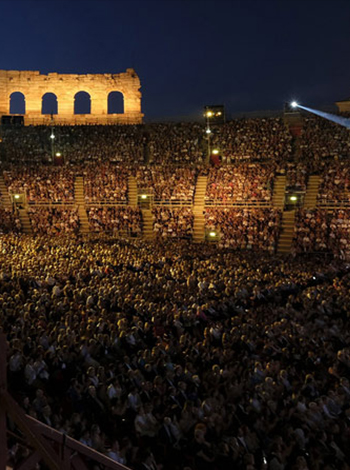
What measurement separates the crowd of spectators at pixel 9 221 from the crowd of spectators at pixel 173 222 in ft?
32.0

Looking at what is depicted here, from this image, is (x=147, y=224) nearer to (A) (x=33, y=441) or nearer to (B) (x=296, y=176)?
(B) (x=296, y=176)

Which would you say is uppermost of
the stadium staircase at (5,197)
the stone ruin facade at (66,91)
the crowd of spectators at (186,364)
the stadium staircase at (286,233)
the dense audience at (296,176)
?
the stone ruin facade at (66,91)

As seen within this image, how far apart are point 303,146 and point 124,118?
19.9 metres

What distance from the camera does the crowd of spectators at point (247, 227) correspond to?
75.5 feet

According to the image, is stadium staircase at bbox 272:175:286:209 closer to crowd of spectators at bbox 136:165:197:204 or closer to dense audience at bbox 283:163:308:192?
dense audience at bbox 283:163:308:192

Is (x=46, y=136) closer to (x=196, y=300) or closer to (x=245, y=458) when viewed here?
(x=196, y=300)

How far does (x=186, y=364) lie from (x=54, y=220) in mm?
20980

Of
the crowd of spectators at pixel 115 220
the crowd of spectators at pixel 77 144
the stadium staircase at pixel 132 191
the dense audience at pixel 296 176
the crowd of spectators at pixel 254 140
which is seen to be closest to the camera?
the dense audience at pixel 296 176

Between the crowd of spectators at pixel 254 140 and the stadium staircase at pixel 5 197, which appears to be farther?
the crowd of spectators at pixel 254 140

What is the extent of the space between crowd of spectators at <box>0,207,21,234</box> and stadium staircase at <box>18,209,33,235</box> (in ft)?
0.87

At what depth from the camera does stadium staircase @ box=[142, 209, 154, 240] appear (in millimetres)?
25447

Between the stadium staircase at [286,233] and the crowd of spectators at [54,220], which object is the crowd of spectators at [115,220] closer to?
the crowd of spectators at [54,220]

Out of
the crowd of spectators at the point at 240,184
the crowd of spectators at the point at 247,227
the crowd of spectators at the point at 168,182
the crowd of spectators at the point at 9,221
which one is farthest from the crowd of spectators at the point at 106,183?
the crowd of spectators at the point at 247,227

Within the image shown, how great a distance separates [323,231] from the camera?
73.0 ft
